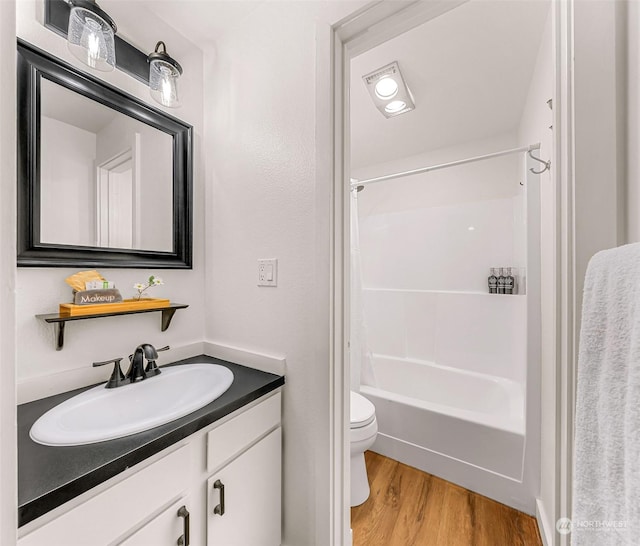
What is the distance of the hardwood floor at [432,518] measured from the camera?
1.31 meters

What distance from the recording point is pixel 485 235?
2361 mm

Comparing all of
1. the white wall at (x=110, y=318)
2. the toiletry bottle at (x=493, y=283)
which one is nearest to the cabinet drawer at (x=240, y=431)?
the white wall at (x=110, y=318)

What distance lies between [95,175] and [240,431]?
3.51 feet

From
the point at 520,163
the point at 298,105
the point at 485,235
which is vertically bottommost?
the point at 485,235

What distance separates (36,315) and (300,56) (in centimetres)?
131

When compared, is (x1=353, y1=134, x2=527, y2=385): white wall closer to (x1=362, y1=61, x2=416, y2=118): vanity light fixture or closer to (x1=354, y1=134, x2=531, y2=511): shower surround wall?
(x1=354, y1=134, x2=531, y2=511): shower surround wall

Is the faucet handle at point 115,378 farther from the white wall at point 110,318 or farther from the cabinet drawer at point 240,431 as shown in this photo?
the cabinet drawer at point 240,431

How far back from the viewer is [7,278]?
23 cm

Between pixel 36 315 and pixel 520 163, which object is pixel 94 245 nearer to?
pixel 36 315

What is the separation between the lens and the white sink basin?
70 centimetres

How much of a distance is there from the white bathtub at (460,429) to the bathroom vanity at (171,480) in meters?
0.98

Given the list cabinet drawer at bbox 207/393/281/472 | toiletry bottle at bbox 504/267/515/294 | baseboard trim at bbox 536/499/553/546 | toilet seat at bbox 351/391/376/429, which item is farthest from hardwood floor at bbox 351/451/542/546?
toiletry bottle at bbox 504/267/515/294

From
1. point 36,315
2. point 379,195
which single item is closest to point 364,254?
point 379,195

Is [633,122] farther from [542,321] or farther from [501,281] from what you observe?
[501,281]
